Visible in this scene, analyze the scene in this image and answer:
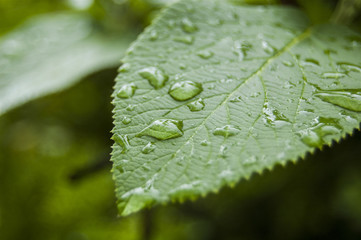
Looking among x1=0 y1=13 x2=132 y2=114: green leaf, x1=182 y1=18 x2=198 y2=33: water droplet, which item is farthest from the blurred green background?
x1=182 y1=18 x2=198 y2=33: water droplet

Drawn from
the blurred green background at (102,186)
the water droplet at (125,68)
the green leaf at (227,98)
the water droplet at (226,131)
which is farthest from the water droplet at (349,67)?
the blurred green background at (102,186)

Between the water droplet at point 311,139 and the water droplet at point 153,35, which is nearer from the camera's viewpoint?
the water droplet at point 311,139

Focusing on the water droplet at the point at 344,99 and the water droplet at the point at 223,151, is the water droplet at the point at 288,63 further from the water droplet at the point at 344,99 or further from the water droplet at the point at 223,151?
the water droplet at the point at 223,151

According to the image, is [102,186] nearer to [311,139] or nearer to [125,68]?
[125,68]

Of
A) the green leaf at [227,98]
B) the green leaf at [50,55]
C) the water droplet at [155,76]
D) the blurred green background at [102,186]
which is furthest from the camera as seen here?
the blurred green background at [102,186]

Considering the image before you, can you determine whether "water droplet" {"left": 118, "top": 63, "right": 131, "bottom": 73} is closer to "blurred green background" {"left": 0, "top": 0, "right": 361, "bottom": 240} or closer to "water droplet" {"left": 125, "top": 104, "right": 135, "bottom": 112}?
"water droplet" {"left": 125, "top": 104, "right": 135, "bottom": 112}

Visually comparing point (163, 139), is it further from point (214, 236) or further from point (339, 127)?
point (214, 236)
